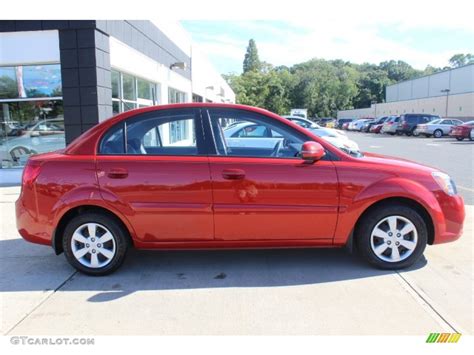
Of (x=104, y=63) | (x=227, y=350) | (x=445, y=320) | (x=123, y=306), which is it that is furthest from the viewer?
(x=104, y=63)

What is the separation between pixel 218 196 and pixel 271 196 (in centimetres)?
52

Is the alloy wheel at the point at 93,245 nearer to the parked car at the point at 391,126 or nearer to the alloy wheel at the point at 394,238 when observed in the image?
the alloy wheel at the point at 394,238

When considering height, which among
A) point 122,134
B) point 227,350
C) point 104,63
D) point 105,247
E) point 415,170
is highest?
point 104,63

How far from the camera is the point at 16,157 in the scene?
32.5 feet

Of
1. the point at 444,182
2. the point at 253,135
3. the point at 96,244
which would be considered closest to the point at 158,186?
the point at 96,244

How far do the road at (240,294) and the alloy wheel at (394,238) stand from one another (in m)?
0.19

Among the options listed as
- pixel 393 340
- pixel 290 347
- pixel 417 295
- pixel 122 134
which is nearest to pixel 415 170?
pixel 417 295

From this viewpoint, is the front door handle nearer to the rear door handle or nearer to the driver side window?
the driver side window

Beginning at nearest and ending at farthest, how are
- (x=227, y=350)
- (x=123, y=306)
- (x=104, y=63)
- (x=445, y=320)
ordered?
(x=227, y=350), (x=445, y=320), (x=123, y=306), (x=104, y=63)

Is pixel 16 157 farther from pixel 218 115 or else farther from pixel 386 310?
pixel 386 310

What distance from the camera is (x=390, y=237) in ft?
13.5

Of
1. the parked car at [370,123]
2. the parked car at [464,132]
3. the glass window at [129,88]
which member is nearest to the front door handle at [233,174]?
the glass window at [129,88]

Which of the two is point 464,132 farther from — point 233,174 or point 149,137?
point 149,137

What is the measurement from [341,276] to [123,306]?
2.09 metres
